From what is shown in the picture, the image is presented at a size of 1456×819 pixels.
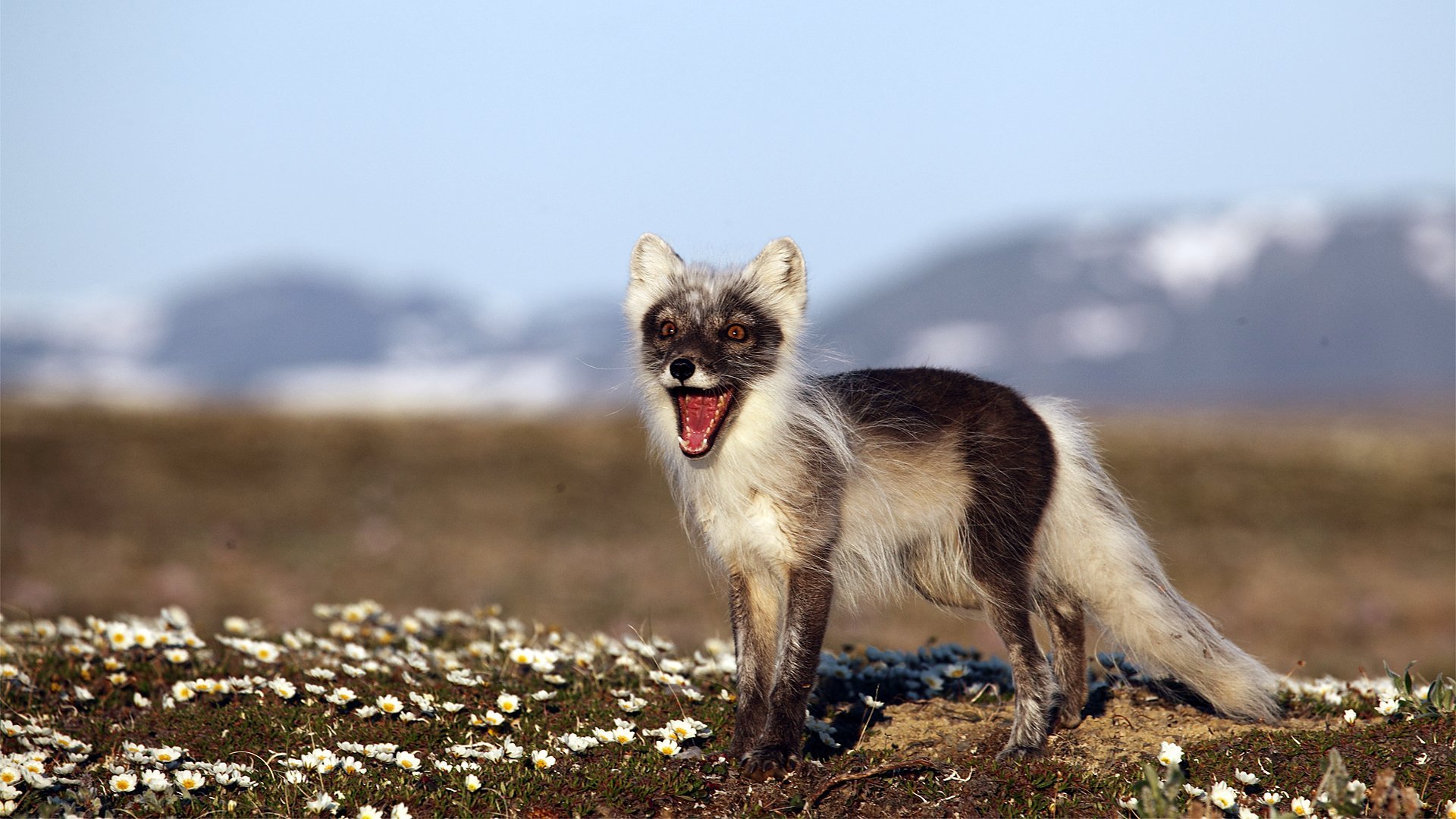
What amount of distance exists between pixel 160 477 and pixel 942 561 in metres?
22.1

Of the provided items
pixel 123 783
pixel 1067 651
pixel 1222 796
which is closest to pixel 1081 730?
pixel 1067 651

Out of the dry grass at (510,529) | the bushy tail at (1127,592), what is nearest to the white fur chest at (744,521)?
the bushy tail at (1127,592)

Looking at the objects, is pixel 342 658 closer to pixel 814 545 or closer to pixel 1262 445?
pixel 814 545

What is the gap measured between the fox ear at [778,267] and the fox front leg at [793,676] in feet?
5.40

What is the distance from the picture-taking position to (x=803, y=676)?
6844 millimetres

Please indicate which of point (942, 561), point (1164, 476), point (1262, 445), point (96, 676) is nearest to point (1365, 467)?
point (1262, 445)

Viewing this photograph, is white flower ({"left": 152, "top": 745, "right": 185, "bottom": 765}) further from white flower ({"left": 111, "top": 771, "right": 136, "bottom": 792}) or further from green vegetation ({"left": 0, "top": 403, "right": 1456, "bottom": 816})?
white flower ({"left": 111, "top": 771, "right": 136, "bottom": 792})

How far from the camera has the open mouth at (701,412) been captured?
6859mm

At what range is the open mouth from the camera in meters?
6.86

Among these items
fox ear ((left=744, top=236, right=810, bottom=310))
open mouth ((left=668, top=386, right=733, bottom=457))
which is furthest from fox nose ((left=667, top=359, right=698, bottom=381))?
fox ear ((left=744, top=236, right=810, bottom=310))

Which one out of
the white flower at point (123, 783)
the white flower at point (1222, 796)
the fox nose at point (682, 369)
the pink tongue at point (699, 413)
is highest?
the fox nose at point (682, 369)

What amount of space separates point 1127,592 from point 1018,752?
4.72 ft

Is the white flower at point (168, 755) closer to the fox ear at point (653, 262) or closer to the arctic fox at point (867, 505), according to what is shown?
the arctic fox at point (867, 505)

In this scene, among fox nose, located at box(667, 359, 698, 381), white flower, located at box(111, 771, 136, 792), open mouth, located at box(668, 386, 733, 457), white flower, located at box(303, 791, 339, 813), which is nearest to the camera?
white flower, located at box(303, 791, 339, 813)
